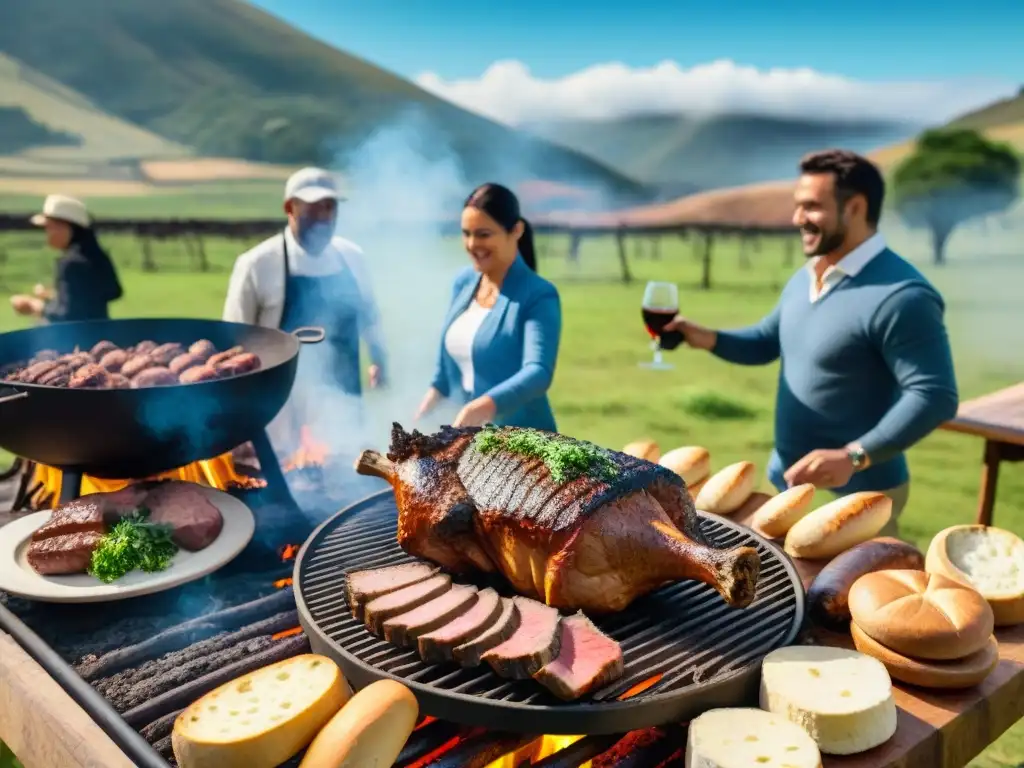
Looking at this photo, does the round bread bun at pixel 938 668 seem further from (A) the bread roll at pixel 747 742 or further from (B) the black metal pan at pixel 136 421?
(B) the black metal pan at pixel 136 421

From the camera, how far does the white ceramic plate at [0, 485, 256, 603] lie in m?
2.66

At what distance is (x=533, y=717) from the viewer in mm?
1941

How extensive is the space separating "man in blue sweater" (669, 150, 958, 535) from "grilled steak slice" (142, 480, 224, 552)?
278cm

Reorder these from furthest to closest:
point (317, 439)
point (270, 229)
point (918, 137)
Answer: point (918, 137) → point (270, 229) → point (317, 439)

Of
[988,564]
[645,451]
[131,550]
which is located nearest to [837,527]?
[988,564]

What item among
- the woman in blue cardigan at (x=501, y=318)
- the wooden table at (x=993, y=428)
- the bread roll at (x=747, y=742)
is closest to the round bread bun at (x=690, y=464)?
the woman in blue cardigan at (x=501, y=318)

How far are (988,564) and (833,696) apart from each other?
120cm

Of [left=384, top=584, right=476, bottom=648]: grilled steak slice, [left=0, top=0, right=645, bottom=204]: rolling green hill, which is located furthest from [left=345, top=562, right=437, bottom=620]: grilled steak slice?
[left=0, top=0, right=645, bottom=204]: rolling green hill

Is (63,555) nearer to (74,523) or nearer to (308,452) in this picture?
(74,523)

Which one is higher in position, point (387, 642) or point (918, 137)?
point (918, 137)

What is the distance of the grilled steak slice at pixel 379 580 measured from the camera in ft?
7.96

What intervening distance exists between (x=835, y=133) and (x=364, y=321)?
23564 millimetres

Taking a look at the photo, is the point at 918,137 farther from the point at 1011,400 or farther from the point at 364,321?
the point at 364,321

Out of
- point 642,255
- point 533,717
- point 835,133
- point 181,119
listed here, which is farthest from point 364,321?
point 181,119
